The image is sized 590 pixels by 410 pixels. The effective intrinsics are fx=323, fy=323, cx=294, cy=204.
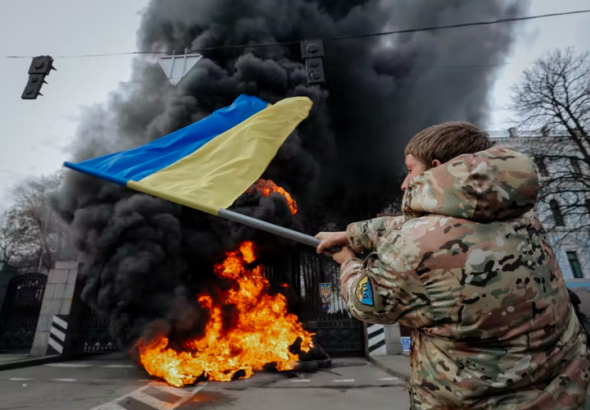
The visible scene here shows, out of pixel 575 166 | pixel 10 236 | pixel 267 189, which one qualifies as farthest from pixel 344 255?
pixel 10 236

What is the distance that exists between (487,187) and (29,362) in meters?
12.0

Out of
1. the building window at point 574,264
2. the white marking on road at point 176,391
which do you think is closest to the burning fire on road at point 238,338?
the white marking on road at point 176,391

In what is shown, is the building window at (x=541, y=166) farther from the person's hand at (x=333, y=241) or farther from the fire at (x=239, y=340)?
the person's hand at (x=333, y=241)

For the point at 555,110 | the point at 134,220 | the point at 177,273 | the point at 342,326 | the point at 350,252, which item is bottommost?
the point at 342,326

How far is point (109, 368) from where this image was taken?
8258 millimetres

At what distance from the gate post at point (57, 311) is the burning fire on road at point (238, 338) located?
5.14m

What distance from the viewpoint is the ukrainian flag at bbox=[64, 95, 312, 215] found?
8.87 feet

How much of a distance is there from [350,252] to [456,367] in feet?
2.01

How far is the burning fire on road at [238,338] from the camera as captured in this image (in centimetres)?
659

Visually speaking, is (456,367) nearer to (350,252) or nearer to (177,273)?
(350,252)

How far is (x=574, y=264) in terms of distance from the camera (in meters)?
21.5

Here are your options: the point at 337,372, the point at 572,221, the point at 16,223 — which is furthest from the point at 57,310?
the point at 16,223

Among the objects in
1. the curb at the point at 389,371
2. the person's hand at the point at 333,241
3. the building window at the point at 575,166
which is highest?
the building window at the point at 575,166

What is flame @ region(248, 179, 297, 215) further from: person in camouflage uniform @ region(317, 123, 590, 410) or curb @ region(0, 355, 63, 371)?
person in camouflage uniform @ region(317, 123, 590, 410)
